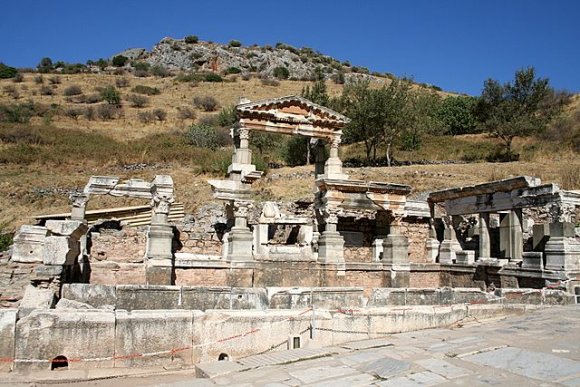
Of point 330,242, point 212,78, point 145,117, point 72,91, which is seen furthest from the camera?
point 212,78

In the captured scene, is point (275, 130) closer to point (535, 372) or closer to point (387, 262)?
point (387, 262)

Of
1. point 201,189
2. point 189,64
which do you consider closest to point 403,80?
point 201,189

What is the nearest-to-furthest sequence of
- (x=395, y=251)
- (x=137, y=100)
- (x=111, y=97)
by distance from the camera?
1. (x=395, y=251)
2. (x=111, y=97)
3. (x=137, y=100)

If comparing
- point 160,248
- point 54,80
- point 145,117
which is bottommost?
point 160,248

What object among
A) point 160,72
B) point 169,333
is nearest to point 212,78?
point 160,72

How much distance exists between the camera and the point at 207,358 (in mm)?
7465

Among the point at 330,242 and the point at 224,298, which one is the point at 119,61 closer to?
the point at 330,242

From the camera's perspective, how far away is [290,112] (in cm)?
1881

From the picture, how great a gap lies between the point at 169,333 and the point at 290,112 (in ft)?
41.7

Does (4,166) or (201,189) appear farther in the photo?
(4,166)

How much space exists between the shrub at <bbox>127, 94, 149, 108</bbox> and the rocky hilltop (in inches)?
890

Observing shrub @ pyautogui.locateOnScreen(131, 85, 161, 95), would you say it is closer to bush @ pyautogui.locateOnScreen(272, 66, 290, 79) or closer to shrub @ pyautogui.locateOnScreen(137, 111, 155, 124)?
shrub @ pyautogui.locateOnScreen(137, 111, 155, 124)

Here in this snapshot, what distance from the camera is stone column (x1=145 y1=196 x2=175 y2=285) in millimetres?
14727

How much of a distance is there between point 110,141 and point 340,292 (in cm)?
3171
